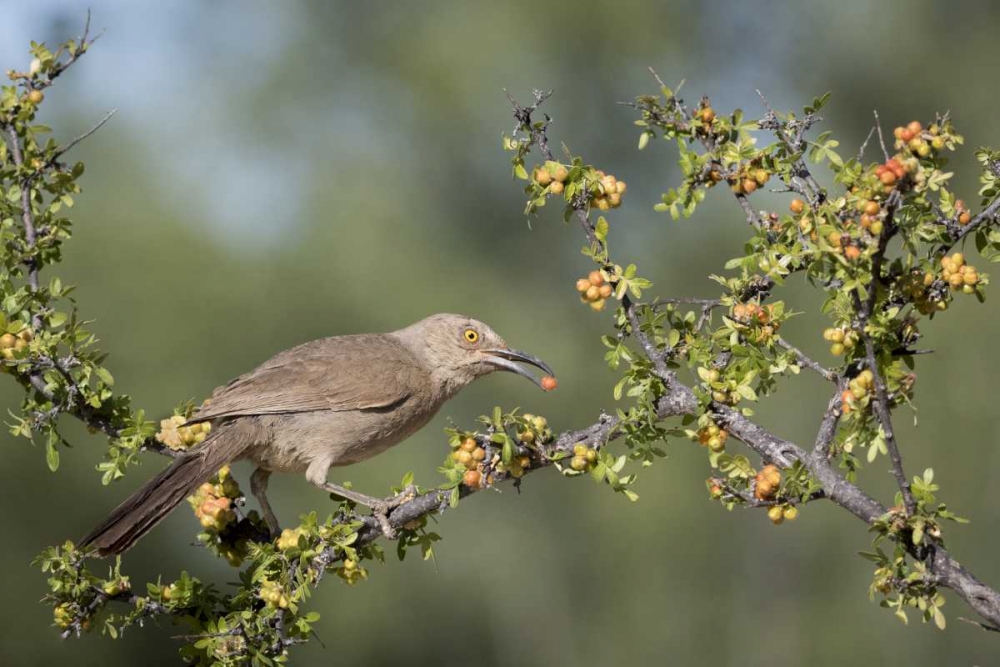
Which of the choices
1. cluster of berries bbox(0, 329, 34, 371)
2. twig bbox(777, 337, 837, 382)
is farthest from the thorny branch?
cluster of berries bbox(0, 329, 34, 371)

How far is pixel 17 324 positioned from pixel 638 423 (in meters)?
2.19

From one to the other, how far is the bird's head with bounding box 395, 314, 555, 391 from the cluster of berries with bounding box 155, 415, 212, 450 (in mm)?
1565

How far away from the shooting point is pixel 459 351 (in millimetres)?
6121

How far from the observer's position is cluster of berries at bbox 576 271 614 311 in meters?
3.39

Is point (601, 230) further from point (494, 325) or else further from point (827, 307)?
point (494, 325)

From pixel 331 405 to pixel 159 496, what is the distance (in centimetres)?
120

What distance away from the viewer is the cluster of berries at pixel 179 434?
472 centimetres

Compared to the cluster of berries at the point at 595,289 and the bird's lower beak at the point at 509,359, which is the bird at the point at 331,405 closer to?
the bird's lower beak at the point at 509,359

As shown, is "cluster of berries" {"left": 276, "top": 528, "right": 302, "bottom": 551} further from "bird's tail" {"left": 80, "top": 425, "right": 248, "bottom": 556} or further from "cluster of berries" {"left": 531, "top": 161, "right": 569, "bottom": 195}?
"cluster of berries" {"left": 531, "top": 161, "right": 569, "bottom": 195}

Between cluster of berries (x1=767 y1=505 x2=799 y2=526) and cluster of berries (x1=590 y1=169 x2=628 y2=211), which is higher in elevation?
cluster of berries (x1=590 y1=169 x2=628 y2=211)

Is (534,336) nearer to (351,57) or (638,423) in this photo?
(351,57)

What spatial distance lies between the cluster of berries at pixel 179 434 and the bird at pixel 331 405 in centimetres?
4

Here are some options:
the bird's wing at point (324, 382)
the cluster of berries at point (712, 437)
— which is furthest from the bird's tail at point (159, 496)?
the cluster of berries at point (712, 437)

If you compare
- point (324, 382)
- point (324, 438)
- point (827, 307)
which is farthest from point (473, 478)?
point (324, 382)
